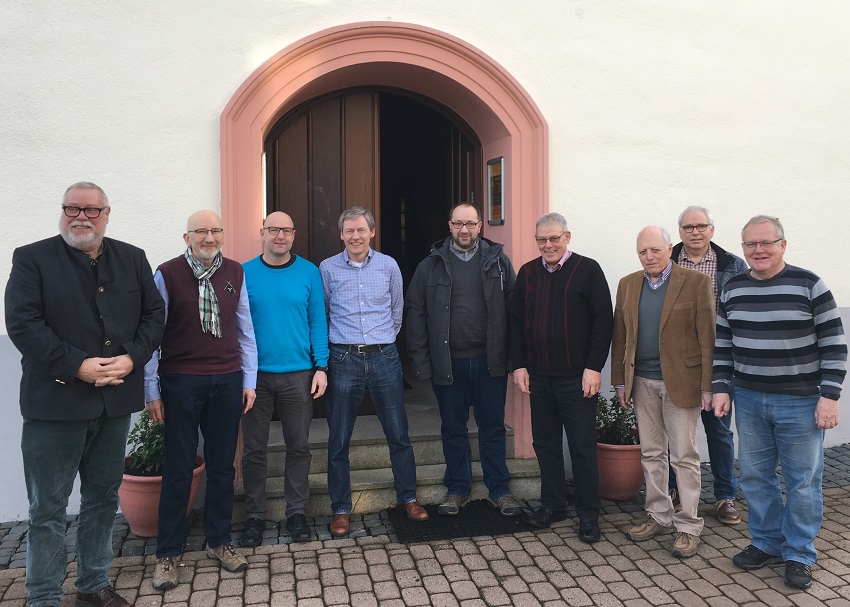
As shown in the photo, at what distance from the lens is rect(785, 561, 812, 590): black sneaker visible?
3.42 meters

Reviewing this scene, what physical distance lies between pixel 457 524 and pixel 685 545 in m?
1.33

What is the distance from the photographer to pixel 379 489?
4.56m

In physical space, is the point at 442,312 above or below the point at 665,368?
above

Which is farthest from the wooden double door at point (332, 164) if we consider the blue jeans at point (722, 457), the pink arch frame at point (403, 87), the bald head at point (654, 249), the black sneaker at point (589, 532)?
the blue jeans at point (722, 457)

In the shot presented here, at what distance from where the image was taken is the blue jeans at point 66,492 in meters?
3.00

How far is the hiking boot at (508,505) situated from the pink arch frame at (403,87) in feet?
1.99

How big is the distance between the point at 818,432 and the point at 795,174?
2.87 metres

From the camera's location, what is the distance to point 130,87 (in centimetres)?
438

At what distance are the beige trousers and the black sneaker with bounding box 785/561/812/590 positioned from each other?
0.48 meters

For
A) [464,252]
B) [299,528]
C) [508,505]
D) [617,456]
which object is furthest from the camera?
[617,456]

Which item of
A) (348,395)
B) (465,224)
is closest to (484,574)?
(348,395)

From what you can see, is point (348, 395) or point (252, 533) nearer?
point (252, 533)

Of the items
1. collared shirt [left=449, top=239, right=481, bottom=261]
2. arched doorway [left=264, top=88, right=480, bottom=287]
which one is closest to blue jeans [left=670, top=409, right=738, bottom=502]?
collared shirt [left=449, top=239, right=481, bottom=261]

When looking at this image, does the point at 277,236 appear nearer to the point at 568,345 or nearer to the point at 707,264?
the point at 568,345
